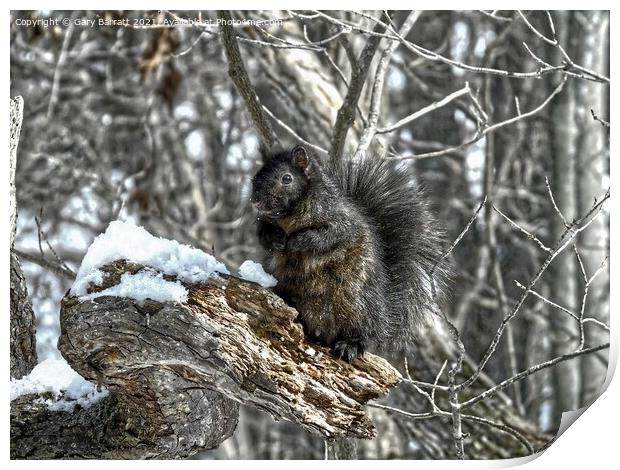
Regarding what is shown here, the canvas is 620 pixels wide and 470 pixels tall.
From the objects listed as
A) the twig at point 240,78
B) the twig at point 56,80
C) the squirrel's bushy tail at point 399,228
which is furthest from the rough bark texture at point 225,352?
the twig at point 56,80

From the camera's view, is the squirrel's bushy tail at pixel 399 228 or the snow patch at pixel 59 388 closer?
the snow patch at pixel 59 388

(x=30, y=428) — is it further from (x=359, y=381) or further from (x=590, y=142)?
(x=590, y=142)

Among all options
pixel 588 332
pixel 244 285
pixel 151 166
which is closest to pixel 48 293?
→ pixel 151 166

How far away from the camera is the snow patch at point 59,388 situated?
8.77 feet

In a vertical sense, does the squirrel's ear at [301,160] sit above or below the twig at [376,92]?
below

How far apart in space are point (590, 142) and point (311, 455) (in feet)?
8.69

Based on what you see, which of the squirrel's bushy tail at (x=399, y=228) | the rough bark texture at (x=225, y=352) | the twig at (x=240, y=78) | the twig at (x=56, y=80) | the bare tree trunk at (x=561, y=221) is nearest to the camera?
the rough bark texture at (x=225, y=352)

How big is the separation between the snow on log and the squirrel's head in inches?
8.7

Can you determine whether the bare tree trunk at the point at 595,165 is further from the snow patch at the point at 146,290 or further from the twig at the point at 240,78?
the snow patch at the point at 146,290

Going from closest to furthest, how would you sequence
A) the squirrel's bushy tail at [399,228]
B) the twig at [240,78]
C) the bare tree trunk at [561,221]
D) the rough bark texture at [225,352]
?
the rough bark texture at [225,352] < the squirrel's bushy tail at [399,228] < the twig at [240,78] < the bare tree trunk at [561,221]

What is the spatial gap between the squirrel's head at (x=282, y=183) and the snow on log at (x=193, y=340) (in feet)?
0.73

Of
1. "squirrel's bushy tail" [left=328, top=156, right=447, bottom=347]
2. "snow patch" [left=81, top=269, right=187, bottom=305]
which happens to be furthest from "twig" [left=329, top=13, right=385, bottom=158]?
"snow patch" [left=81, top=269, right=187, bottom=305]

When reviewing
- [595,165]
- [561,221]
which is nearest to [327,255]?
[595,165]
